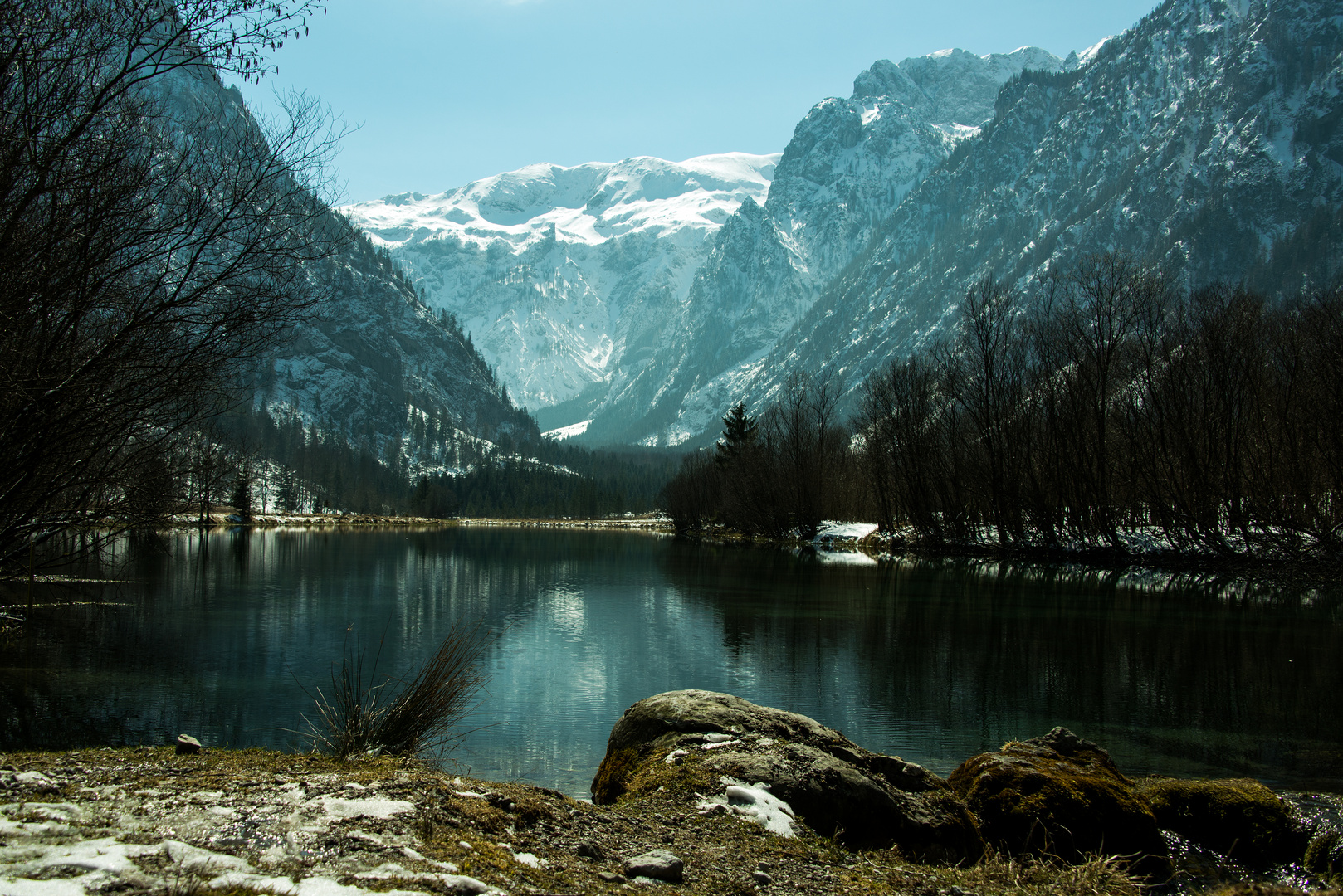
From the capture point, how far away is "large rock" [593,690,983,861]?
7062 mm

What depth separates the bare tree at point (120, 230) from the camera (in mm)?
7578

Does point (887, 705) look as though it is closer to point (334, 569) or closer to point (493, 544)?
point (334, 569)

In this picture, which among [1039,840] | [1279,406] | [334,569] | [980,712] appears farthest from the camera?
[334,569]

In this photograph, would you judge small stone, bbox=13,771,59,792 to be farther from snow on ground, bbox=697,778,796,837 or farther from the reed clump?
snow on ground, bbox=697,778,796,837

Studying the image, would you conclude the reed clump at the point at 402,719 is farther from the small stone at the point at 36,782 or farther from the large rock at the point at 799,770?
the small stone at the point at 36,782

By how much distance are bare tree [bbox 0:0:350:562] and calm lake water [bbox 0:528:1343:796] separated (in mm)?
4704

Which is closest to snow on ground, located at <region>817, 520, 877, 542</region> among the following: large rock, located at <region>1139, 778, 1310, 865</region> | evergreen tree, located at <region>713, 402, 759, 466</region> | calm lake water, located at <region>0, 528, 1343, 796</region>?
evergreen tree, located at <region>713, 402, 759, 466</region>

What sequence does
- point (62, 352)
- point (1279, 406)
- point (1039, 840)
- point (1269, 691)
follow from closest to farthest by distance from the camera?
point (1039, 840)
point (62, 352)
point (1269, 691)
point (1279, 406)

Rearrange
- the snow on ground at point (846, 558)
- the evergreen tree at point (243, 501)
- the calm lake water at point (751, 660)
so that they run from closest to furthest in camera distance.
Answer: the calm lake water at point (751, 660) < the snow on ground at point (846, 558) < the evergreen tree at point (243, 501)

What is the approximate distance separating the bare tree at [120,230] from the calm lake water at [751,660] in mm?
4704

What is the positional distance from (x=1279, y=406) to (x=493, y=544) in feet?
220

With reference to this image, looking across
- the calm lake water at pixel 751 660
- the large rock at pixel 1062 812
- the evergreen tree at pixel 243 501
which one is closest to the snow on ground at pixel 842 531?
the calm lake water at pixel 751 660

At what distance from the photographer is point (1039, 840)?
7504 mm

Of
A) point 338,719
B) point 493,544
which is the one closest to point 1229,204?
point 493,544
